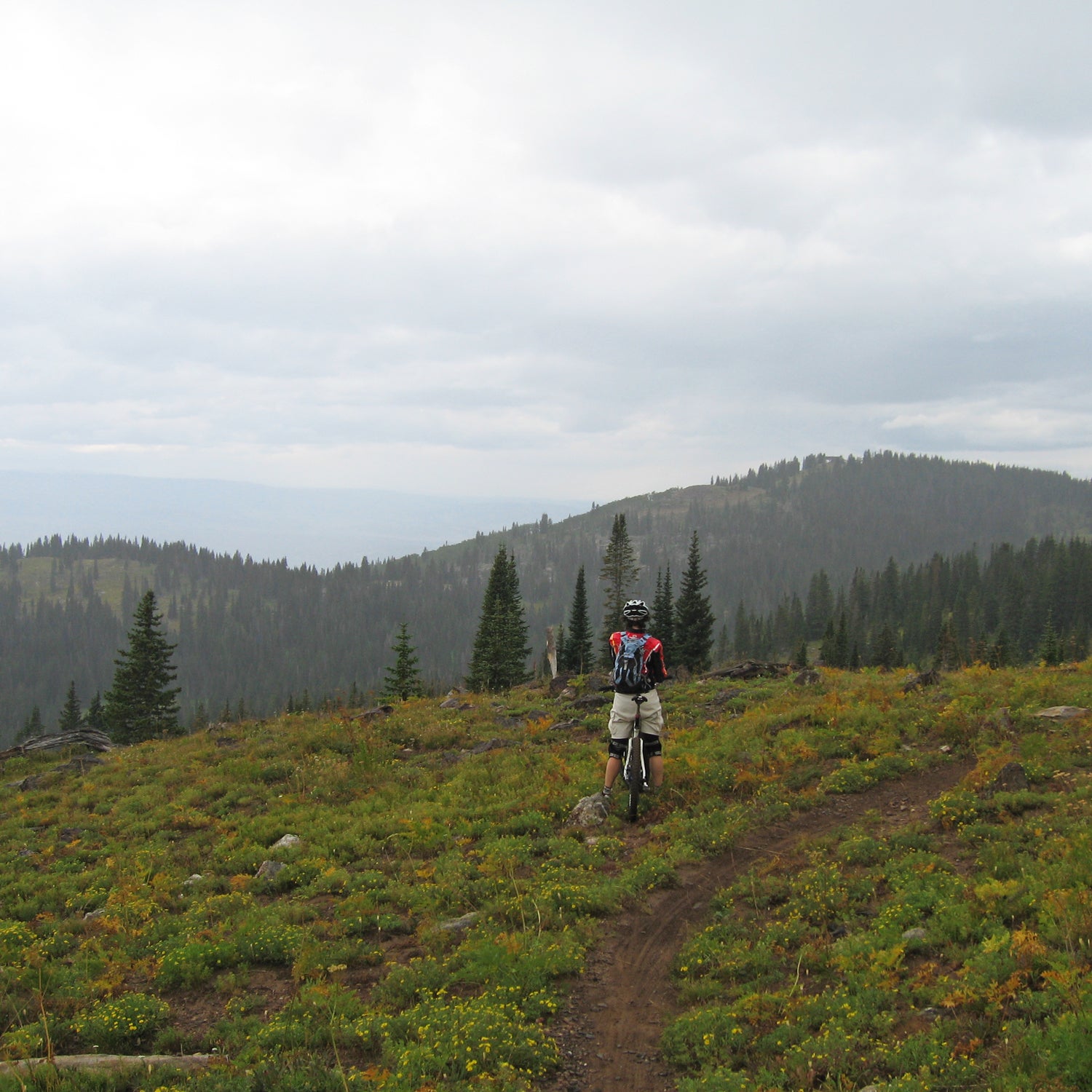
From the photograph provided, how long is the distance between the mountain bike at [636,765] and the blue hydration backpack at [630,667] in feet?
0.78

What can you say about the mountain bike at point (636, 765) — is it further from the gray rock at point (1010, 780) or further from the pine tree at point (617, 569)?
the pine tree at point (617, 569)

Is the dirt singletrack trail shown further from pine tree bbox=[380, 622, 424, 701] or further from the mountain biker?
pine tree bbox=[380, 622, 424, 701]

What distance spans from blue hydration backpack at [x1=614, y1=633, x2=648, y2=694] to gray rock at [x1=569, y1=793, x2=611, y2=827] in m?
2.11

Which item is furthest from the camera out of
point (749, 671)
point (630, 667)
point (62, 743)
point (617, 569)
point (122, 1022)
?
point (617, 569)

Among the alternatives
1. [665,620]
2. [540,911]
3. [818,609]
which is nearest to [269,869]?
[540,911]

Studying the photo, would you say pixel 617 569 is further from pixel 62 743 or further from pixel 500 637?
pixel 62 743

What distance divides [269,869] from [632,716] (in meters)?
6.71

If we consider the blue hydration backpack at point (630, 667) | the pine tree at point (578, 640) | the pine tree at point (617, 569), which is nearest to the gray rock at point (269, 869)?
the blue hydration backpack at point (630, 667)

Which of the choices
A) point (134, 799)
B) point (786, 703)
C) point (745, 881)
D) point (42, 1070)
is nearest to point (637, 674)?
point (745, 881)

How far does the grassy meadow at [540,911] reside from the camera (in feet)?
20.9

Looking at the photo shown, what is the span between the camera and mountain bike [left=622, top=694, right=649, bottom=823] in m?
12.5

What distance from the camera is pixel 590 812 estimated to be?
12734mm

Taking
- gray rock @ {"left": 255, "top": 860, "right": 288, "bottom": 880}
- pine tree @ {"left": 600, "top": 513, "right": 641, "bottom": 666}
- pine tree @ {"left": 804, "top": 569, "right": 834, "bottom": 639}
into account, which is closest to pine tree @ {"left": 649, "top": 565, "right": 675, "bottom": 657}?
pine tree @ {"left": 600, "top": 513, "right": 641, "bottom": 666}

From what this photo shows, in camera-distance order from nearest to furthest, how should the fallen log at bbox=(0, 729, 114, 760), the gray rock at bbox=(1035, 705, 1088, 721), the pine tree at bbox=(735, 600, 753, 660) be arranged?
the gray rock at bbox=(1035, 705, 1088, 721) < the fallen log at bbox=(0, 729, 114, 760) < the pine tree at bbox=(735, 600, 753, 660)
